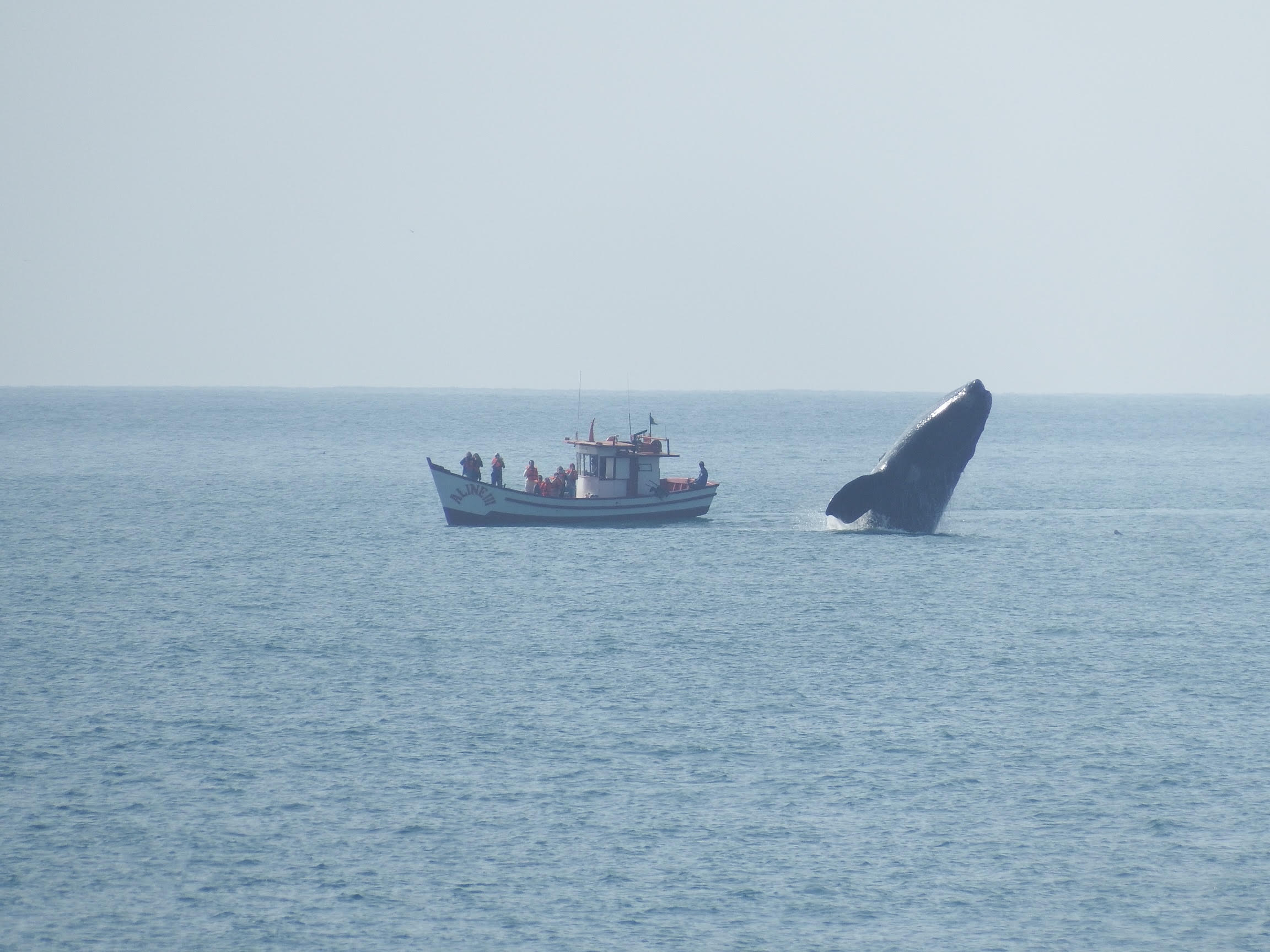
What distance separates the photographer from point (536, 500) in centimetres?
5819

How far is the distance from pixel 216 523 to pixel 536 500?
59.2ft

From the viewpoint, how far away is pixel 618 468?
5806 cm

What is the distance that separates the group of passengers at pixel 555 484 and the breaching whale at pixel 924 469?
10178 millimetres

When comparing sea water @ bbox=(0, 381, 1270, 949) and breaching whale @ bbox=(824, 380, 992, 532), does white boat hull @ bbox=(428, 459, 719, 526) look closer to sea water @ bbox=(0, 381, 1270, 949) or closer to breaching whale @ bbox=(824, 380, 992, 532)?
sea water @ bbox=(0, 381, 1270, 949)

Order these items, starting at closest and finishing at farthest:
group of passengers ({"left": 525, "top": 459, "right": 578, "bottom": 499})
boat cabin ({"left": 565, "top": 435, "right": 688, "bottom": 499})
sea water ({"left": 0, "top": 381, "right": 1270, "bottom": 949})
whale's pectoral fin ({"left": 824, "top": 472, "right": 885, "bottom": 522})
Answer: sea water ({"left": 0, "top": 381, "right": 1270, "bottom": 949}) < whale's pectoral fin ({"left": 824, "top": 472, "right": 885, "bottom": 522}) < boat cabin ({"left": 565, "top": 435, "right": 688, "bottom": 499}) < group of passengers ({"left": 525, "top": 459, "right": 578, "bottom": 499})

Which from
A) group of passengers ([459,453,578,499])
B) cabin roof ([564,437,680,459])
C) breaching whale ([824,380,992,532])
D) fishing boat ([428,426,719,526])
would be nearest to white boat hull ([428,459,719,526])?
fishing boat ([428,426,719,526])

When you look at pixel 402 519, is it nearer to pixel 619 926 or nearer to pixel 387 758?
pixel 387 758

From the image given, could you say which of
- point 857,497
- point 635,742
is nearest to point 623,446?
point 857,497

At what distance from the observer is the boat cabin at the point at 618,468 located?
57438 mm

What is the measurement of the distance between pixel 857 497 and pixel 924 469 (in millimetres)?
2872

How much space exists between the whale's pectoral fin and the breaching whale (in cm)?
2

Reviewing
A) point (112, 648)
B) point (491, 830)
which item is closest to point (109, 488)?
point (112, 648)

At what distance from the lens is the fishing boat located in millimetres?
57781

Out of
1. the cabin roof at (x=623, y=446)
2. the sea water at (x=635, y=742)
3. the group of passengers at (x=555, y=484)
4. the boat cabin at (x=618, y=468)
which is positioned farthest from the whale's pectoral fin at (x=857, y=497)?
the group of passengers at (x=555, y=484)
